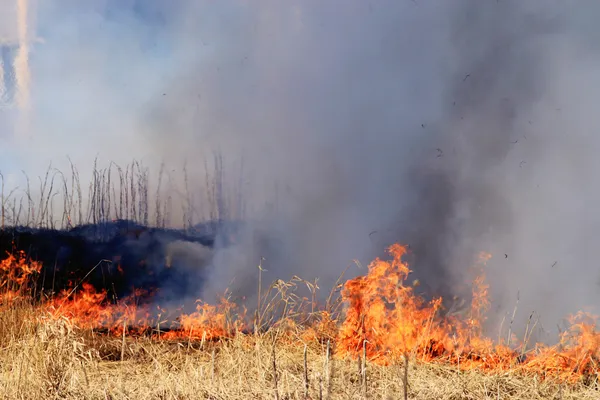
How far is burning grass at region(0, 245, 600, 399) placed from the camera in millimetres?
5379

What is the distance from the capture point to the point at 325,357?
22.6 feet

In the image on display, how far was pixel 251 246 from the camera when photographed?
1630 cm

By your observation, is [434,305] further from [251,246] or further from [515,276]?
[251,246]

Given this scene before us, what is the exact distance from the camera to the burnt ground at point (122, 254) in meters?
16.9

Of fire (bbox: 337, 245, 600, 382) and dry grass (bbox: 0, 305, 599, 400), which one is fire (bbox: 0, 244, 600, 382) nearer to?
fire (bbox: 337, 245, 600, 382)

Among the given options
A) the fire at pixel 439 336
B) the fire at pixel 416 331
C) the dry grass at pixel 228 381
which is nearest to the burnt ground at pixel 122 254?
the fire at pixel 416 331

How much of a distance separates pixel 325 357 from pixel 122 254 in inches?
511

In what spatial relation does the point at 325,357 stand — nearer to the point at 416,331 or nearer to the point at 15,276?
the point at 416,331

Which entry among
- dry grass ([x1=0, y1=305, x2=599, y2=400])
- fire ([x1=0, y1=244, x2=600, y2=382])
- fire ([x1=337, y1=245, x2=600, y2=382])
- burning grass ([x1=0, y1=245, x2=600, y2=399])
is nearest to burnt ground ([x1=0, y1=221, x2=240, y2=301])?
fire ([x1=0, y1=244, x2=600, y2=382])

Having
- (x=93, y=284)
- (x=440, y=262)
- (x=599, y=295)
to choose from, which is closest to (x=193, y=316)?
(x=93, y=284)

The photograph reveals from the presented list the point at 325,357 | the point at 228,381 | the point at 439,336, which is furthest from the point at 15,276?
the point at 439,336

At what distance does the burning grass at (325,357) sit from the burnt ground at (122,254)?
6.17 meters

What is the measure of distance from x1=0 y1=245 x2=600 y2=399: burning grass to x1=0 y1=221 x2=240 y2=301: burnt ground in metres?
6.17

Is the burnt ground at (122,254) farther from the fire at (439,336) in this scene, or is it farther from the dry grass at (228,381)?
the dry grass at (228,381)
